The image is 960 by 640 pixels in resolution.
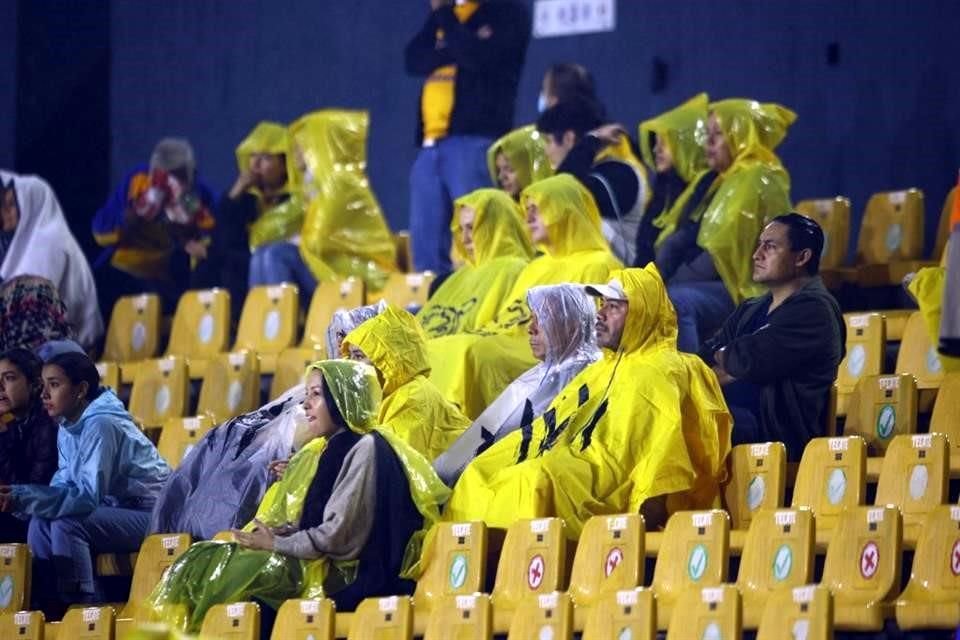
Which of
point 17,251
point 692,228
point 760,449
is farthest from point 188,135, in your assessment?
point 760,449

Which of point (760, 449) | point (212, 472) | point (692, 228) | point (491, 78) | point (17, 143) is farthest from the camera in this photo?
point (17, 143)

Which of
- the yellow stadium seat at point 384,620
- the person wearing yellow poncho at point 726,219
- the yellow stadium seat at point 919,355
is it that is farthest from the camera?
the person wearing yellow poncho at point 726,219

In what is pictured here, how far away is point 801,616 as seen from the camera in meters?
5.63

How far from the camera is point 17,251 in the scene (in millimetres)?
10008

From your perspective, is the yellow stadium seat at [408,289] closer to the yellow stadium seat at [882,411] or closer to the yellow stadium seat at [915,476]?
the yellow stadium seat at [882,411]

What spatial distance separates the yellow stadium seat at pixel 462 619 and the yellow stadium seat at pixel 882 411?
1477mm

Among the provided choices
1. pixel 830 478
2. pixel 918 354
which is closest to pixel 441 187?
pixel 918 354

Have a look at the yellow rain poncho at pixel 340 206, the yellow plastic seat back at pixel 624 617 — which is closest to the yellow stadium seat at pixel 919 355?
the yellow plastic seat back at pixel 624 617

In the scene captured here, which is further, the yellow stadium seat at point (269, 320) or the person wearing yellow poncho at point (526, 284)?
the yellow stadium seat at point (269, 320)

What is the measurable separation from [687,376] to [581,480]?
16.6 inches

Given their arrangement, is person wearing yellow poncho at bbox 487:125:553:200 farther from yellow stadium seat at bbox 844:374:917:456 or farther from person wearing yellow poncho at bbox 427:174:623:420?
yellow stadium seat at bbox 844:374:917:456

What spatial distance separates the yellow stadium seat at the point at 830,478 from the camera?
261 inches

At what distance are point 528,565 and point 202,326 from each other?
139 inches

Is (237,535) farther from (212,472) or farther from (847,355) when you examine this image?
(847,355)
